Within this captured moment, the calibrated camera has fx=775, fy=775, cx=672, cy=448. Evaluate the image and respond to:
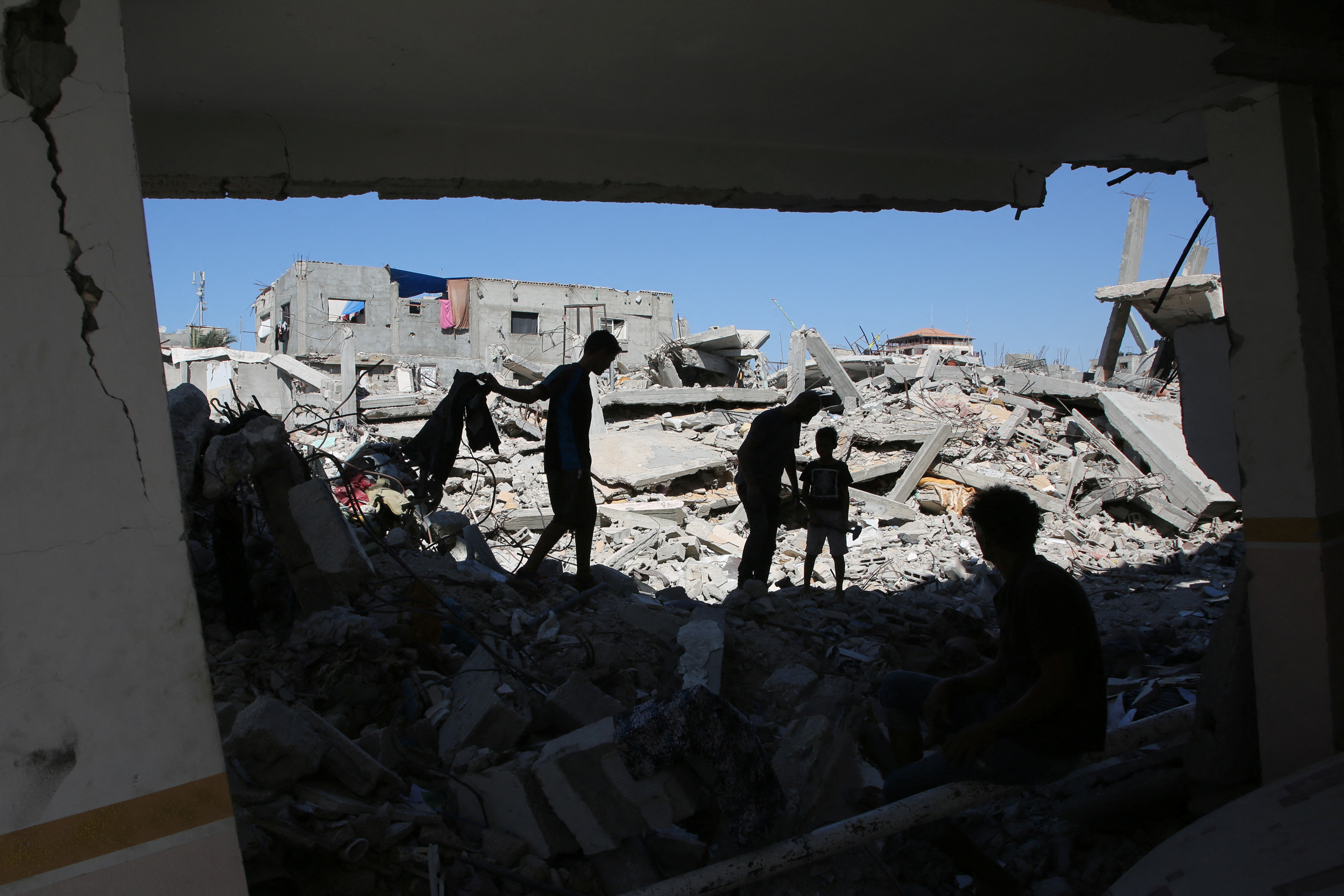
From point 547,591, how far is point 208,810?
12.4ft

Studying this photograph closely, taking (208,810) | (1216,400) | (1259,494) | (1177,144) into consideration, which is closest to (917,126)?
(1177,144)

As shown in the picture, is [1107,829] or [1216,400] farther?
[1216,400]

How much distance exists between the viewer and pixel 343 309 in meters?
27.7

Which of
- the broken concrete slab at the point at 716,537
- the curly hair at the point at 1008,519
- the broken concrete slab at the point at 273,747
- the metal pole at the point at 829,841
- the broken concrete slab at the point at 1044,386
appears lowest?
the broken concrete slab at the point at 716,537

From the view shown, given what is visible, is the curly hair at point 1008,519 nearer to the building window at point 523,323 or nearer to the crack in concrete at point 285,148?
the crack in concrete at point 285,148

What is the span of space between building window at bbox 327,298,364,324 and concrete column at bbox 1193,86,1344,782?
92.4ft

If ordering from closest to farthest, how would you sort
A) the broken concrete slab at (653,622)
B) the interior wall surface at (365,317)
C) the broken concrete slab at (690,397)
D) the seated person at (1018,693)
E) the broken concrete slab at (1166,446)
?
the seated person at (1018,693)
the broken concrete slab at (653,622)
the broken concrete slab at (1166,446)
the broken concrete slab at (690,397)
the interior wall surface at (365,317)

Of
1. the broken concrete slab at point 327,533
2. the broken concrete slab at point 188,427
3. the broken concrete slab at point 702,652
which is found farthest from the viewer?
the broken concrete slab at point 702,652

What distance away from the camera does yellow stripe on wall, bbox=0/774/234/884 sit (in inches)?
55.4

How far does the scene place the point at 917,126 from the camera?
3.82 m

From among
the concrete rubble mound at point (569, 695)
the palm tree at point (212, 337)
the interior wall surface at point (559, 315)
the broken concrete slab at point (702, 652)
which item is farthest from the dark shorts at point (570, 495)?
the palm tree at point (212, 337)

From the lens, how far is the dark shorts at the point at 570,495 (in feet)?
16.6

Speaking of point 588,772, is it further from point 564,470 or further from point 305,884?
point 564,470

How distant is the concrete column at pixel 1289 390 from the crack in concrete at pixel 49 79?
11.1 ft
